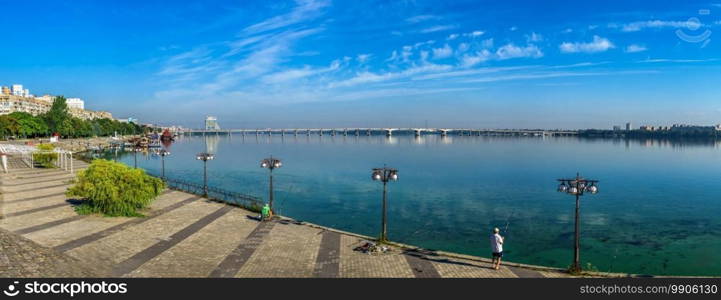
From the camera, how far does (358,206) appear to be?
37.8 meters

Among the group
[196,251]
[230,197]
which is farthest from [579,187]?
[230,197]

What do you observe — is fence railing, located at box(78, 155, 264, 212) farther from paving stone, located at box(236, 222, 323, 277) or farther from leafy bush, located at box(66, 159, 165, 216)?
paving stone, located at box(236, 222, 323, 277)

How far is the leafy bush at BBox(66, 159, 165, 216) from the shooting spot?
25.3 metres

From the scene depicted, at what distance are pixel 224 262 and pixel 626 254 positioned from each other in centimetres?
2155

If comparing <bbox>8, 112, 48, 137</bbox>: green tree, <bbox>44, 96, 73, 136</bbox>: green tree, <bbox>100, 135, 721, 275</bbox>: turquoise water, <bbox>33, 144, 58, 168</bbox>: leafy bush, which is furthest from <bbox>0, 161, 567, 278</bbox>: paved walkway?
<bbox>44, 96, 73, 136</bbox>: green tree

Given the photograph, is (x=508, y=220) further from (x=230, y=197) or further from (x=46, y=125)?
(x=46, y=125)

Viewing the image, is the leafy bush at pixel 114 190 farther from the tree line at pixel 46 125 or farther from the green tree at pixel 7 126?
the tree line at pixel 46 125

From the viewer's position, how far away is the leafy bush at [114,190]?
83.0 ft

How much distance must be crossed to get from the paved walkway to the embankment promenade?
0.12 feet

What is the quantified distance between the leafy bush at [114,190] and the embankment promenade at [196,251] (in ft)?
2.77

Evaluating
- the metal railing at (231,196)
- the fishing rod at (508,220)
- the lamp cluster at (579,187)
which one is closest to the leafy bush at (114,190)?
the metal railing at (231,196)
